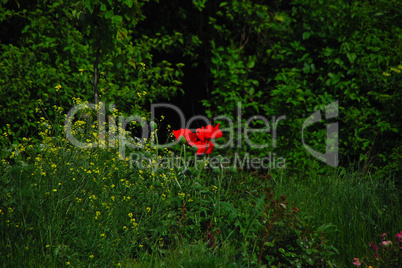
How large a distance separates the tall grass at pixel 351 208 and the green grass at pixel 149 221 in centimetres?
1

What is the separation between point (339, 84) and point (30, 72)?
310 centimetres

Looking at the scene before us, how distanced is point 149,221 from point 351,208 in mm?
1628

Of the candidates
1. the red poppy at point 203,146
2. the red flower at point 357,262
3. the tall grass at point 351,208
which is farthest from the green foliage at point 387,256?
A: the red poppy at point 203,146

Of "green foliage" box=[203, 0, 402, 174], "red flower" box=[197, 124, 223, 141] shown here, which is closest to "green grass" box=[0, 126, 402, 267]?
"red flower" box=[197, 124, 223, 141]

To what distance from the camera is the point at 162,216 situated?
300 centimetres

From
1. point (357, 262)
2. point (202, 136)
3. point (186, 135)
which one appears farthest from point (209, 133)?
point (357, 262)

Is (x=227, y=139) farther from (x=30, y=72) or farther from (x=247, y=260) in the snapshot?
(x=247, y=260)

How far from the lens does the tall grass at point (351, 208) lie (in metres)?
3.37

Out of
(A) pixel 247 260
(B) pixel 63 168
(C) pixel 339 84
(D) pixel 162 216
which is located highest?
(C) pixel 339 84

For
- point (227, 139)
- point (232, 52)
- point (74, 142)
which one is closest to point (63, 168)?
point (74, 142)

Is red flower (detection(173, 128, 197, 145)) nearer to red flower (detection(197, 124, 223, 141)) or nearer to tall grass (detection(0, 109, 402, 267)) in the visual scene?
red flower (detection(197, 124, 223, 141))

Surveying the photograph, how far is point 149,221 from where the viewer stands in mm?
3098

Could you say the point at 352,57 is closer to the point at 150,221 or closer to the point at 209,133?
the point at 209,133

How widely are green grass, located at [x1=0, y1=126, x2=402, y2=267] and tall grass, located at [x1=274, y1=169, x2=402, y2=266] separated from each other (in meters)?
0.01
